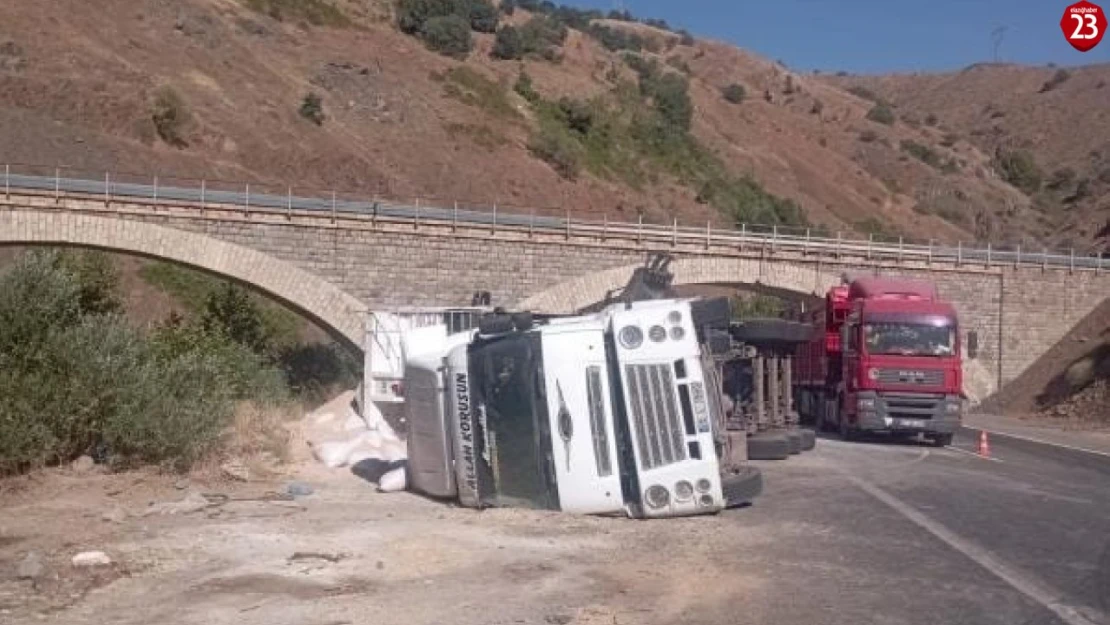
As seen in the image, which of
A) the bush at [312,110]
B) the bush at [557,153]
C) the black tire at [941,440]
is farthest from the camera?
the bush at [557,153]

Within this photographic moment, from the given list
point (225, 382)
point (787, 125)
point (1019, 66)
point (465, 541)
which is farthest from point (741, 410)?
point (1019, 66)

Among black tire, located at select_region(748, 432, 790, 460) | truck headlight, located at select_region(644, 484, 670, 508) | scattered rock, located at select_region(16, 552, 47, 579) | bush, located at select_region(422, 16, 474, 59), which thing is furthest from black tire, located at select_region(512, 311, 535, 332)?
bush, located at select_region(422, 16, 474, 59)

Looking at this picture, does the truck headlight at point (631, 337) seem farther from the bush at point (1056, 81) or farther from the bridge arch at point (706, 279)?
the bush at point (1056, 81)

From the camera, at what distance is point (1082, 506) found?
1650 cm

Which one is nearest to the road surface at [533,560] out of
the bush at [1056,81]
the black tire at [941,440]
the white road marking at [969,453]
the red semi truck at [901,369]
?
the white road marking at [969,453]

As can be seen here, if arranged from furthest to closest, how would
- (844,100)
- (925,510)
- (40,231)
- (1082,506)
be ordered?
(844,100)
(40,231)
(1082,506)
(925,510)

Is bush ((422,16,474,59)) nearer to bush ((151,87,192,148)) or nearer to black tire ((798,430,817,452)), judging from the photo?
bush ((151,87,192,148))

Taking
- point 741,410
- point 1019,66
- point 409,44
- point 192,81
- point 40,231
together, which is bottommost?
point 741,410

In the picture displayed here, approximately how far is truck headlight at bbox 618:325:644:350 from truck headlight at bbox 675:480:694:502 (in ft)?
4.83

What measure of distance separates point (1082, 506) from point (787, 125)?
9996cm

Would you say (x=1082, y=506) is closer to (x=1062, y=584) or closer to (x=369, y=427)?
(x=1062, y=584)

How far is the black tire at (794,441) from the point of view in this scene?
22.7 m

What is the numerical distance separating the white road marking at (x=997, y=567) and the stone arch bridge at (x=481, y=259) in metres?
23.4

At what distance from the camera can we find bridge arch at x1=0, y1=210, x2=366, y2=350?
3675 cm
